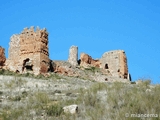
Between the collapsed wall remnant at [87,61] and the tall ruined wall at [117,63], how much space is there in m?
1.60

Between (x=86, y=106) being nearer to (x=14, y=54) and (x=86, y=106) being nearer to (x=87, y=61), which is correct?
(x=14, y=54)

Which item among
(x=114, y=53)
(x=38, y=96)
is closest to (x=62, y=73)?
(x=114, y=53)

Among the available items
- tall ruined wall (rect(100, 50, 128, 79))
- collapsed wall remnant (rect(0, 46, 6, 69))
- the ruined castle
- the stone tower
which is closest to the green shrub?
the ruined castle

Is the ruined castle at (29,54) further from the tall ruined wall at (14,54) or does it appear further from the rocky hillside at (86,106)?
the rocky hillside at (86,106)

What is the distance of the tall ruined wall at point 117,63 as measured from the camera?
4266cm

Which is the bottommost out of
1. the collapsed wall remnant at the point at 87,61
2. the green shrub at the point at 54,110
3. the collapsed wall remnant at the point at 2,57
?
the green shrub at the point at 54,110

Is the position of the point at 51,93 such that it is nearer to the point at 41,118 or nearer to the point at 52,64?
the point at 41,118

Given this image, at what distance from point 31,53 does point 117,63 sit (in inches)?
623

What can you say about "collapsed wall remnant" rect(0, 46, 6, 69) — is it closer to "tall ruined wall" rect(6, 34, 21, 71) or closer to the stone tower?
"tall ruined wall" rect(6, 34, 21, 71)

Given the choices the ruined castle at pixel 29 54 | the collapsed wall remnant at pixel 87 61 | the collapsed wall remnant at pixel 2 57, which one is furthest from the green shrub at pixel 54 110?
the collapsed wall remnant at pixel 87 61

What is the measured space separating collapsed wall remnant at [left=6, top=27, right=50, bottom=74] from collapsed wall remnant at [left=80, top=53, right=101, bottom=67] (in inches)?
549

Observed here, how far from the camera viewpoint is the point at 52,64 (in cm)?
3244

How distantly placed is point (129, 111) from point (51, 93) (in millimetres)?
5302

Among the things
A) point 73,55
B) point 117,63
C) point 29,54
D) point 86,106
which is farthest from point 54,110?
point 73,55
